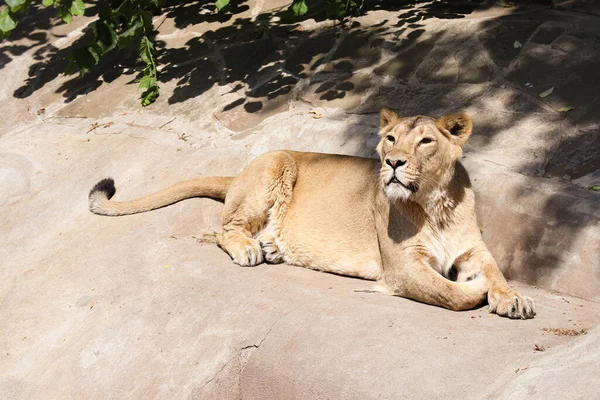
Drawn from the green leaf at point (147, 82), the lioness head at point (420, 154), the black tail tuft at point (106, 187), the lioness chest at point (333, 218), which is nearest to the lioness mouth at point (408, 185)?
the lioness head at point (420, 154)

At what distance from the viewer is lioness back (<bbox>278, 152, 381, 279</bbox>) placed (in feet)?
19.6

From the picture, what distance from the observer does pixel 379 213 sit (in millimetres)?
5734

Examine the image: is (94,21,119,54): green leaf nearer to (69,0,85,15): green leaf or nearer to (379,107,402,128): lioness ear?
(69,0,85,15): green leaf

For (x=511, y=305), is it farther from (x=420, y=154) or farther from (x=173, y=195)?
(x=173, y=195)

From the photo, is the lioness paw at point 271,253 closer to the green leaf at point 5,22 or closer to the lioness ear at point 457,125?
the lioness ear at point 457,125

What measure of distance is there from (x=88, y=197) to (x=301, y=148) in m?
2.10

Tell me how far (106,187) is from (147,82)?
1866 mm

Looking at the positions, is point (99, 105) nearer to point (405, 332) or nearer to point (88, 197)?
point (88, 197)

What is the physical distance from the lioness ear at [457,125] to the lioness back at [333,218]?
0.87 meters

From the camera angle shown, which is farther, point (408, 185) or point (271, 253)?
point (271, 253)

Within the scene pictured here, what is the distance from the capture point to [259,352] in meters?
4.66

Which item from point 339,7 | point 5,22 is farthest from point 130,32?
point 339,7

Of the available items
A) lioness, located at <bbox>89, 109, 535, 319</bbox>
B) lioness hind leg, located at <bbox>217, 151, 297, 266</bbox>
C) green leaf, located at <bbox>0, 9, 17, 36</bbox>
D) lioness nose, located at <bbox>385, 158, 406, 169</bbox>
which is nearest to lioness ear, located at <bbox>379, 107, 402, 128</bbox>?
lioness, located at <bbox>89, 109, 535, 319</bbox>

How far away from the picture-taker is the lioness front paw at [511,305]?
4.67 metres
